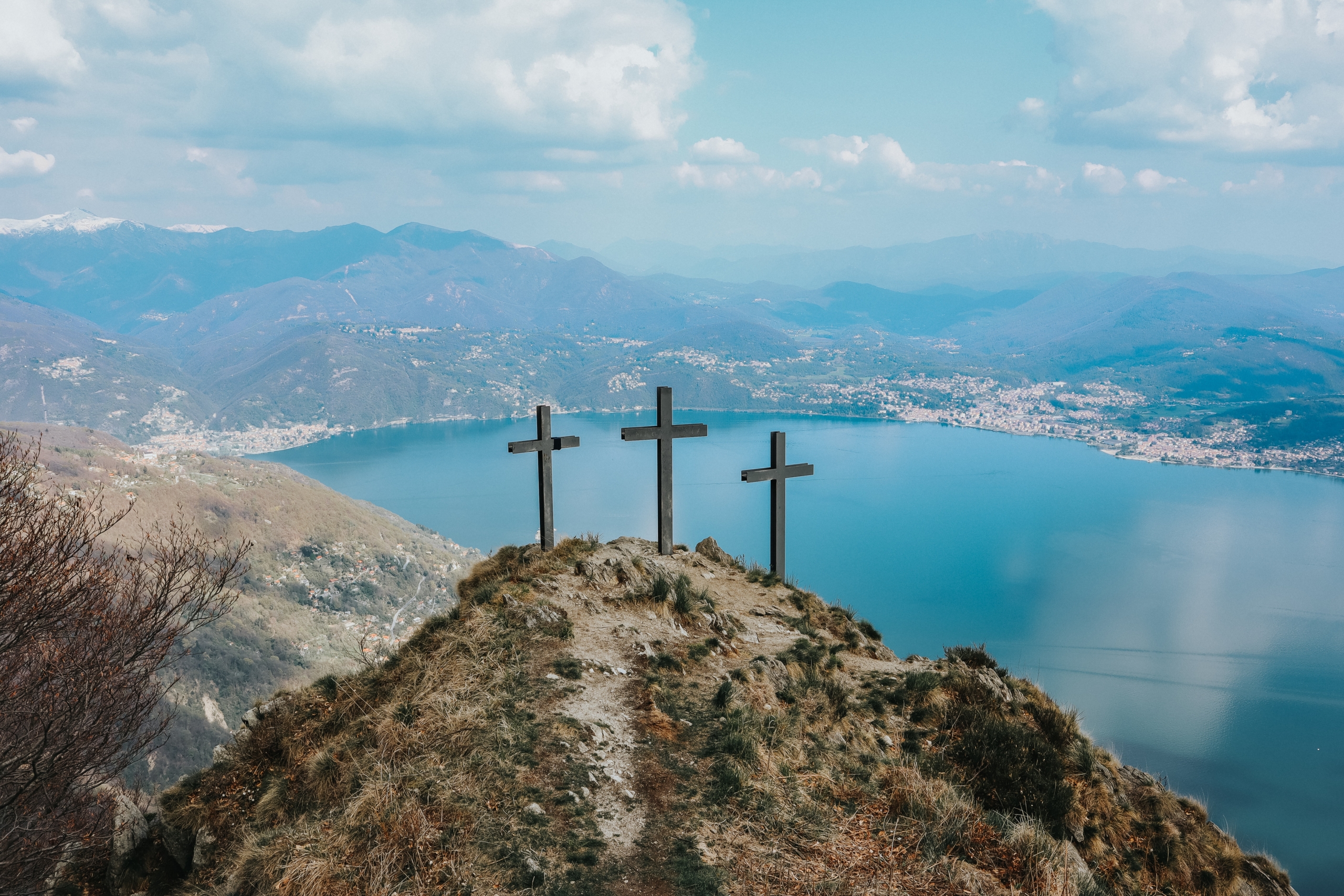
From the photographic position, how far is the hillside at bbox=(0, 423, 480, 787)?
50312 millimetres

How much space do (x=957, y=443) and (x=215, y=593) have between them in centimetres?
13876

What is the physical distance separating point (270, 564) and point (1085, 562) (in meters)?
77.1

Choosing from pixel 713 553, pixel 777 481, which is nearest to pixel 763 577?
pixel 713 553

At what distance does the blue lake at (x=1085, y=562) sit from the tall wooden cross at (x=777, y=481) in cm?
1478

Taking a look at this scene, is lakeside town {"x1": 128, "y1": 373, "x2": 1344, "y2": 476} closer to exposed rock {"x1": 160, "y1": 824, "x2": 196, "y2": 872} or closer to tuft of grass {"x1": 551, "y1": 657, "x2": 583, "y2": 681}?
exposed rock {"x1": 160, "y1": 824, "x2": 196, "y2": 872}

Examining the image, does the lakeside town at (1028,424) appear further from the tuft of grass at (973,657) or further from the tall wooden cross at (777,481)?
the tuft of grass at (973,657)

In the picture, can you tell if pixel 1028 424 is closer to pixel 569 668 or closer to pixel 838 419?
pixel 838 419

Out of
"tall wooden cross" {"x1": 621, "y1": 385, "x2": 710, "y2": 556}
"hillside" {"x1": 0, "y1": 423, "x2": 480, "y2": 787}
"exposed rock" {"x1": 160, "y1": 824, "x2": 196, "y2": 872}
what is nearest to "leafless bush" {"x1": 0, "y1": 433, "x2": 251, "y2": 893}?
"exposed rock" {"x1": 160, "y1": 824, "x2": 196, "y2": 872}

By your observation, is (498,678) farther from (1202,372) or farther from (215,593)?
(1202,372)

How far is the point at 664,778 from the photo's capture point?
518 cm

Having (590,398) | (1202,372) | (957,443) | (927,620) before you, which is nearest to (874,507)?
(927,620)

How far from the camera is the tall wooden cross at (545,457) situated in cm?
1061

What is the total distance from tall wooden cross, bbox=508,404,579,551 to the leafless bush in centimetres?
372

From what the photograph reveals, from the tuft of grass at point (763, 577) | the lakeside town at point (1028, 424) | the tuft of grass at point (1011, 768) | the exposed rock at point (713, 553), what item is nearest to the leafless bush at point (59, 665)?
the exposed rock at point (713, 553)
